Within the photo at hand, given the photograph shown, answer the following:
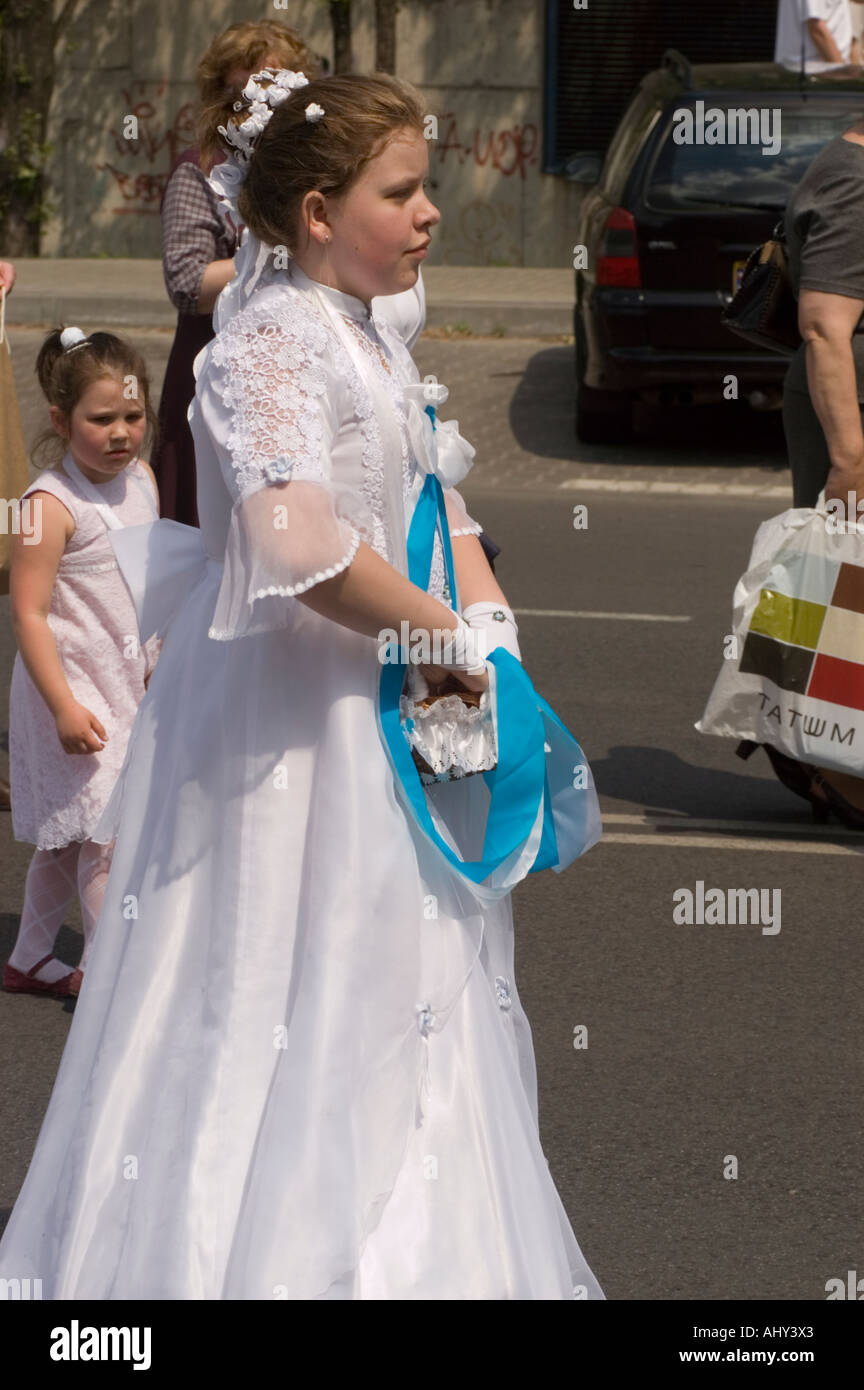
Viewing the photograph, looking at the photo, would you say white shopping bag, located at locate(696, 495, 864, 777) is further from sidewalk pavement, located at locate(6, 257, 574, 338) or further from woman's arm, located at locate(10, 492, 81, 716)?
sidewalk pavement, located at locate(6, 257, 574, 338)

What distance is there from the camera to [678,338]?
1095cm

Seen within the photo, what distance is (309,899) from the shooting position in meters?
2.76

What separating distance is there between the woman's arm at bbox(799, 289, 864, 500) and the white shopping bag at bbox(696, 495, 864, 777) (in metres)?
0.17

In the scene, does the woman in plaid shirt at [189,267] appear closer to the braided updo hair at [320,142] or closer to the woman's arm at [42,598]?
the woman's arm at [42,598]

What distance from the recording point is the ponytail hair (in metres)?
4.33

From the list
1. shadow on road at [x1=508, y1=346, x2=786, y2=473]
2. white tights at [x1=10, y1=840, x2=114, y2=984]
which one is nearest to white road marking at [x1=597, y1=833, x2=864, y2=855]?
white tights at [x1=10, y1=840, x2=114, y2=984]

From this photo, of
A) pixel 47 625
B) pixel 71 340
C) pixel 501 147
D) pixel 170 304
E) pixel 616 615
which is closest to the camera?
pixel 47 625

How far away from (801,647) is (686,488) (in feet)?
18.8

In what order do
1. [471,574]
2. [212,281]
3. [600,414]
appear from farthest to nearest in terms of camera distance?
[600,414]
[212,281]
[471,574]

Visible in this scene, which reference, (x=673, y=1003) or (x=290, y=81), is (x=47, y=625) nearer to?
(x=673, y=1003)

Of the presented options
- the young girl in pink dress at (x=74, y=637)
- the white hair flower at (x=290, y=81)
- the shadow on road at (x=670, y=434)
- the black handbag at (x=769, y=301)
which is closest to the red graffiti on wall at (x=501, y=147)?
the shadow on road at (x=670, y=434)

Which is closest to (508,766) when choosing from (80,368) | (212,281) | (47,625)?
(47,625)
